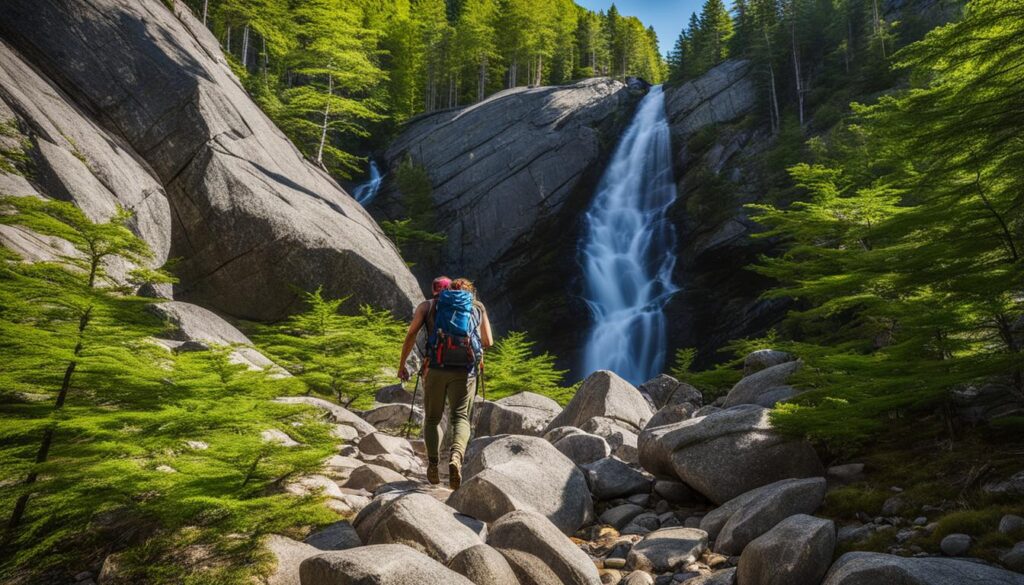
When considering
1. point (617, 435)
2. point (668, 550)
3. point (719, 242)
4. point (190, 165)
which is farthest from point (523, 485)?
point (719, 242)

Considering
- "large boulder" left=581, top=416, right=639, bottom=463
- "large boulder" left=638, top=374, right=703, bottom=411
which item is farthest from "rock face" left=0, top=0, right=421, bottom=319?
"large boulder" left=581, top=416, right=639, bottom=463

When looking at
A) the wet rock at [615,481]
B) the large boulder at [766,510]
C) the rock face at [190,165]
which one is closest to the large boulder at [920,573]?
the large boulder at [766,510]

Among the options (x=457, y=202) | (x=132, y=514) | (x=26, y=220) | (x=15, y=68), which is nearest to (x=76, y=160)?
(x=15, y=68)

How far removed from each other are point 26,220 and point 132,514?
2.35m

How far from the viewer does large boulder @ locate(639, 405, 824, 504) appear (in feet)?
21.3

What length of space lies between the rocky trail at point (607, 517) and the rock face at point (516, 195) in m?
22.5

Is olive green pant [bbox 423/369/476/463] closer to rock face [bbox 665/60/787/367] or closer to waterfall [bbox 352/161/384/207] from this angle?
rock face [bbox 665/60/787/367]

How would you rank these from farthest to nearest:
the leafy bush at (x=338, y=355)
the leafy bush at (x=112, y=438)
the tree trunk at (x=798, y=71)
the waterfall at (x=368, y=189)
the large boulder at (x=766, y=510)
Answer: the waterfall at (x=368, y=189) < the tree trunk at (x=798, y=71) < the leafy bush at (x=338, y=355) < the large boulder at (x=766, y=510) < the leafy bush at (x=112, y=438)

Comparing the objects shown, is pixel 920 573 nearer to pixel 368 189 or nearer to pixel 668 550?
pixel 668 550

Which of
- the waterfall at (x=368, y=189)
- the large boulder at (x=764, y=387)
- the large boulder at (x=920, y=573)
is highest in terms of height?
the waterfall at (x=368, y=189)

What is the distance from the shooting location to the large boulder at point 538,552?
4547 mm

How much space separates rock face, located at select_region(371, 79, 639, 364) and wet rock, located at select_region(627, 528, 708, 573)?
2466 centimetres

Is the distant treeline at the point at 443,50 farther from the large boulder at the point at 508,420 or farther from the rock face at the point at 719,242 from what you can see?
the large boulder at the point at 508,420

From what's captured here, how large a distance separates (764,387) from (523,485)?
5.36 metres
